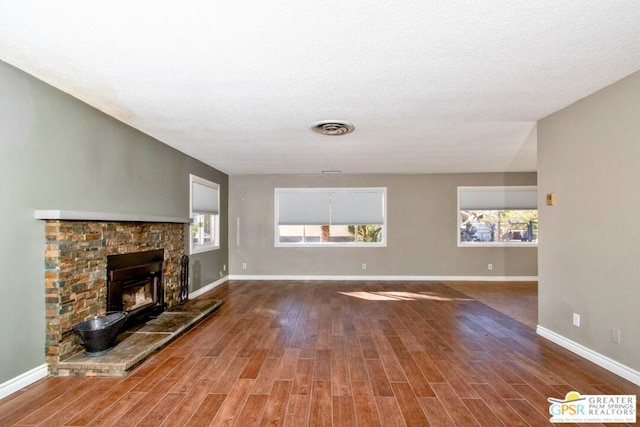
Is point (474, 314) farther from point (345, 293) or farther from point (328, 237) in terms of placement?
point (328, 237)

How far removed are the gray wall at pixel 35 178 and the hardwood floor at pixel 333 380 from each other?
49cm

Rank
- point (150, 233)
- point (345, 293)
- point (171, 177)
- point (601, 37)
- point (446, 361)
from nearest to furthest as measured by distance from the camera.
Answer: point (601, 37)
point (446, 361)
point (150, 233)
point (171, 177)
point (345, 293)

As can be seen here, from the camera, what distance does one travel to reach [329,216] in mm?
7621

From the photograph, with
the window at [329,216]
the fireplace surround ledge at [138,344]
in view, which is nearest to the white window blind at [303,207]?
the window at [329,216]

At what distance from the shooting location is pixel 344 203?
760 cm

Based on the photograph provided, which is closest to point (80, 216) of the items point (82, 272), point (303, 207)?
point (82, 272)

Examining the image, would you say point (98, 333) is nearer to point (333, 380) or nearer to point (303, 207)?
point (333, 380)

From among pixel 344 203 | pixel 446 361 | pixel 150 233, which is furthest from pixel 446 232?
pixel 150 233

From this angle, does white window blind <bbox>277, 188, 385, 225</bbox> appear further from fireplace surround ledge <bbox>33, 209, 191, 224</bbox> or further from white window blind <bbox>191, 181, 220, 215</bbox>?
fireplace surround ledge <bbox>33, 209, 191, 224</bbox>

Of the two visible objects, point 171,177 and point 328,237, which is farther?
point 328,237

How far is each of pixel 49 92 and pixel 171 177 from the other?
2.26 metres
